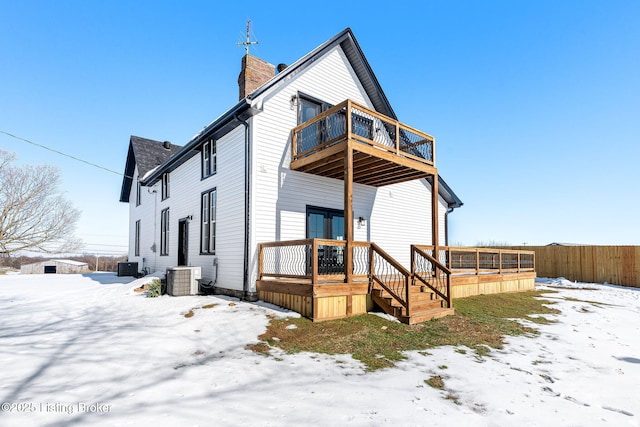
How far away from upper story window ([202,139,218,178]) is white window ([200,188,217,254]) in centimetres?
74

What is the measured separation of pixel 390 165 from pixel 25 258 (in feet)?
124

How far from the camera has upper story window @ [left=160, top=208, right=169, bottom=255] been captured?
14702mm

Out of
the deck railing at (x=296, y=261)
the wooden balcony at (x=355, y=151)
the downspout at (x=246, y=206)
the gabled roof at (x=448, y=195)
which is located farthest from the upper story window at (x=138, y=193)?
the gabled roof at (x=448, y=195)

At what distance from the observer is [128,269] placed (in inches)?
708

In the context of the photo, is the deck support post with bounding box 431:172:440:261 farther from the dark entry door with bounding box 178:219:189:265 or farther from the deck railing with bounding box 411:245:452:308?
the dark entry door with bounding box 178:219:189:265

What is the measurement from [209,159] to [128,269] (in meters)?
10.5

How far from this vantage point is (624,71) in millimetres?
10922

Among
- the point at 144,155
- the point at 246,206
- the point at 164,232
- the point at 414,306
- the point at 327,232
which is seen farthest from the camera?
the point at 144,155

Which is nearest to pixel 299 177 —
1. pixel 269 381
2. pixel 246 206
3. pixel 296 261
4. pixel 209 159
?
pixel 246 206

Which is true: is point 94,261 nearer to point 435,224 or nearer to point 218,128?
point 218,128

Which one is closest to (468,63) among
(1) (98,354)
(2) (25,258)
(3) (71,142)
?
(1) (98,354)

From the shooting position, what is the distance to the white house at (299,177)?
9047 mm

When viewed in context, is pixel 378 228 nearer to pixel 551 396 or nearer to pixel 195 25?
pixel 551 396

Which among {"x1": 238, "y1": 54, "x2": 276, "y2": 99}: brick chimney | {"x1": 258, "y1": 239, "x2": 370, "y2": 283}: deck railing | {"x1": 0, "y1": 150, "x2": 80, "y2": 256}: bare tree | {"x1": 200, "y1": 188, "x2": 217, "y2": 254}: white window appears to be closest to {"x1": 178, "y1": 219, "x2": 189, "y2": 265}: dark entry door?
{"x1": 200, "y1": 188, "x2": 217, "y2": 254}: white window
